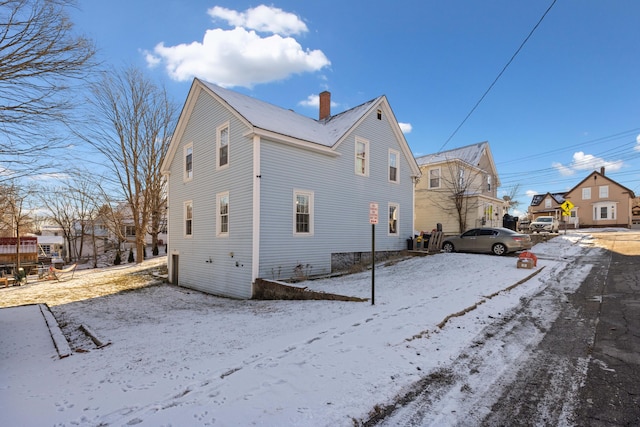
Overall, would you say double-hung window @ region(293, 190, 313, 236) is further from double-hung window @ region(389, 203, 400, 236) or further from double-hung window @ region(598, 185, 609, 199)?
double-hung window @ region(598, 185, 609, 199)

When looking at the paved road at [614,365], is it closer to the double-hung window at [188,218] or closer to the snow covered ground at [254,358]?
the snow covered ground at [254,358]

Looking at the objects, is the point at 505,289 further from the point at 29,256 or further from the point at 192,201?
the point at 29,256

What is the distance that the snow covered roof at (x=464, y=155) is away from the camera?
2706 cm

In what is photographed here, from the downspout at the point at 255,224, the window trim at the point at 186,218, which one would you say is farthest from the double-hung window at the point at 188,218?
the downspout at the point at 255,224

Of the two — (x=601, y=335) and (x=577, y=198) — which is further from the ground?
(x=577, y=198)

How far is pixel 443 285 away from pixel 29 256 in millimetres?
35419

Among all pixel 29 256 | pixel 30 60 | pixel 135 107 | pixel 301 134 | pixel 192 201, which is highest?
pixel 135 107

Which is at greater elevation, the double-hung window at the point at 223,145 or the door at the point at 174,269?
the double-hung window at the point at 223,145

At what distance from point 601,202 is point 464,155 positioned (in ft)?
83.2

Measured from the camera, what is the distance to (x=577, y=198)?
43.2 m

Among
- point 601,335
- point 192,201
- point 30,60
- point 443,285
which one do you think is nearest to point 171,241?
point 192,201

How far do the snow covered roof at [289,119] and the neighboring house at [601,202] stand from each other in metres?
39.9

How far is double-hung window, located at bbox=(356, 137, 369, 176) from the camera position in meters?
15.8

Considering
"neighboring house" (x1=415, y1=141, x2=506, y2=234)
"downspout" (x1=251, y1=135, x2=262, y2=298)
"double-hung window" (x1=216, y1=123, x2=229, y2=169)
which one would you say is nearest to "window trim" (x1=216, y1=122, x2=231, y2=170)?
"double-hung window" (x1=216, y1=123, x2=229, y2=169)
